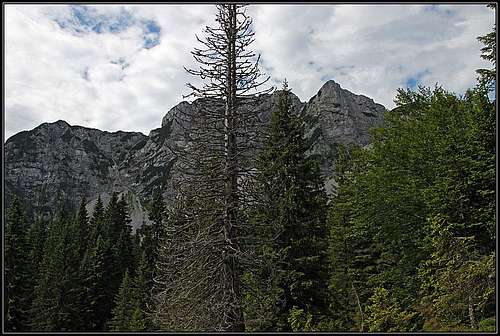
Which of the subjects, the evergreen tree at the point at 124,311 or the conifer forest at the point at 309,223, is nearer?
the conifer forest at the point at 309,223

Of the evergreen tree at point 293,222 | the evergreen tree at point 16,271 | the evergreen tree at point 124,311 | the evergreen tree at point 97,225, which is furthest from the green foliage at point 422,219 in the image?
the evergreen tree at point 97,225

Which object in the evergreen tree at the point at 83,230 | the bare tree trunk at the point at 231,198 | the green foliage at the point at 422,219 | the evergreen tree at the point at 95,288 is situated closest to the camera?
the bare tree trunk at the point at 231,198

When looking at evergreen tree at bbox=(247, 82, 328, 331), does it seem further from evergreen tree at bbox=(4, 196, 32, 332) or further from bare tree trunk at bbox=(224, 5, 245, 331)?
evergreen tree at bbox=(4, 196, 32, 332)

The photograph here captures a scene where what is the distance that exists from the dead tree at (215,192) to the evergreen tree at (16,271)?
75.6 ft

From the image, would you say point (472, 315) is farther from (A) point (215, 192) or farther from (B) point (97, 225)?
(B) point (97, 225)

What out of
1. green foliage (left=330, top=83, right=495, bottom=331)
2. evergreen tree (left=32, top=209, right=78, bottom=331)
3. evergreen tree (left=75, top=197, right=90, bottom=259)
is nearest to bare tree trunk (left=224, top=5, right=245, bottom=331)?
green foliage (left=330, top=83, right=495, bottom=331)

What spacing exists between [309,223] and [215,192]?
26.1 ft

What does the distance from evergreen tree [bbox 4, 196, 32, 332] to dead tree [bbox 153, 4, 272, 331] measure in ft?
75.6

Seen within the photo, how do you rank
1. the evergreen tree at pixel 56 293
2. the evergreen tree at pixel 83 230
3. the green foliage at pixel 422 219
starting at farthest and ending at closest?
the evergreen tree at pixel 83 230, the evergreen tree at pixel 56 293, the green foliage at pixel 422 219

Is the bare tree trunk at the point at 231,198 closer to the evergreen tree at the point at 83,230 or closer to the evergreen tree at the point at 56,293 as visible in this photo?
the evergreen tree at the point at 56,293

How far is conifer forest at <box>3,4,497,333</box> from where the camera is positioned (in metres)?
13.5

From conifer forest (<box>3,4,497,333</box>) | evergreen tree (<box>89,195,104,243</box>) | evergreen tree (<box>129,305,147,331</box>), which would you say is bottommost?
evergreen tree (<box>129,305,147,331</box>)

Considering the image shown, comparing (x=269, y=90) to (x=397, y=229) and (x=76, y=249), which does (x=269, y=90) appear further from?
(x=76, y=249)

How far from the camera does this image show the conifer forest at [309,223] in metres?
13.5
